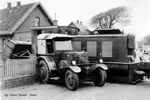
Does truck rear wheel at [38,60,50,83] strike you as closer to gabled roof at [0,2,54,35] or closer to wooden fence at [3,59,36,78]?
wooden fence at [3,59,36,78]

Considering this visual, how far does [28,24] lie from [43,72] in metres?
16.6

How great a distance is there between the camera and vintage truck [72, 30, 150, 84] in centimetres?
1025

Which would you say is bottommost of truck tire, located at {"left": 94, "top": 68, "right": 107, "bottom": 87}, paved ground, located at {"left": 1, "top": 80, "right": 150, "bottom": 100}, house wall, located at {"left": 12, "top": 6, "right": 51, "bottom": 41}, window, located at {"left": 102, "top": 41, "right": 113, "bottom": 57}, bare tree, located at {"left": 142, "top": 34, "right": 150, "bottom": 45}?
paved ground, located at {"left": 1, "top": 80, "right": 150, "bottom": 100}

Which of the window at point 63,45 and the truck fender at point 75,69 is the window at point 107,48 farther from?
the truck fender at point 75,69

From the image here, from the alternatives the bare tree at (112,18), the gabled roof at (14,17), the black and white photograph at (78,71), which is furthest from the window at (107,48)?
the bare tree at (112,18)

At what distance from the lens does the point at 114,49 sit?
35.7ft

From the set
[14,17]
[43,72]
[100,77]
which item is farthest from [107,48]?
[14,17]

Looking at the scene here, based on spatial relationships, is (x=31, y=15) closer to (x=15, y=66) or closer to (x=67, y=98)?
(x=15, y=66)

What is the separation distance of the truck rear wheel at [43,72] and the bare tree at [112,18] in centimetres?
3165

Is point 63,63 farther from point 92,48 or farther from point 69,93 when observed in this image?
point 92,48

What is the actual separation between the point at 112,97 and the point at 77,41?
5057 millimetres

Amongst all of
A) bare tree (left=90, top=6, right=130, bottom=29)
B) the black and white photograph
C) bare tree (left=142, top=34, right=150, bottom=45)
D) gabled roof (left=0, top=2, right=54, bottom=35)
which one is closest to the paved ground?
the black and white photograph

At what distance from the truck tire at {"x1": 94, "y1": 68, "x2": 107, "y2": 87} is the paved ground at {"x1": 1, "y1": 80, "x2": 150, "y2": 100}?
278mm

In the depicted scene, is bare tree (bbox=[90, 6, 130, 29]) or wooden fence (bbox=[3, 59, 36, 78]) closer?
wooden fence (bbox=[3, 59, 36, 78])
